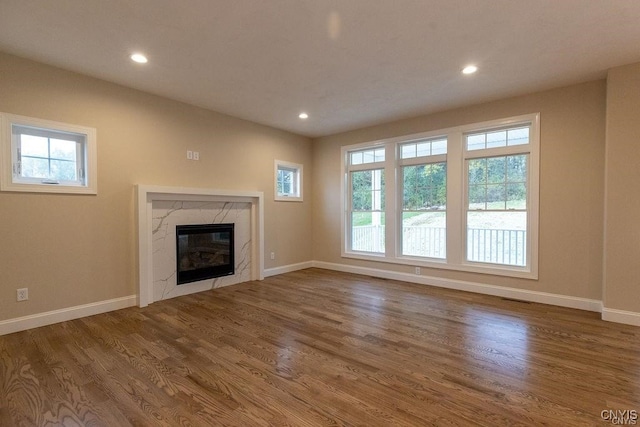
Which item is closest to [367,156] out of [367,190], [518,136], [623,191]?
[367,190]

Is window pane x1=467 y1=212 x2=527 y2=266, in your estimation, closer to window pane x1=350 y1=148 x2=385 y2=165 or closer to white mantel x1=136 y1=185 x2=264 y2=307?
window pane x1=350 y1=148 x2=385 y2=165

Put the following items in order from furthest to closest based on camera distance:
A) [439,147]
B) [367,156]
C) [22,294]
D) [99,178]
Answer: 1. [367,156]
2. [439,147]
3. [99,178]
4. [22,294]

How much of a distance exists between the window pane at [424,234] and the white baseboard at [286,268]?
2.11 m

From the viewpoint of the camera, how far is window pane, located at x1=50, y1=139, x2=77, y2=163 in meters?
3.37

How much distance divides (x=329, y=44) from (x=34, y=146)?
131 inches

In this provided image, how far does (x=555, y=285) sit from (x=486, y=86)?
271 centimetres

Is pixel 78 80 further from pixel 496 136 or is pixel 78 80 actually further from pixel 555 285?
pixel 555 285

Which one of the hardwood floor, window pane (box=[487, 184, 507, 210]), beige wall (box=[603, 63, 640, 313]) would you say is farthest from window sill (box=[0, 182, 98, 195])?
beige wall (box=[603, 63, 640, 313])

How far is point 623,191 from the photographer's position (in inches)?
128

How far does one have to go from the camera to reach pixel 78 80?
3424 millimetres

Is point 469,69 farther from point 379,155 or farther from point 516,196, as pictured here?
point 379,155

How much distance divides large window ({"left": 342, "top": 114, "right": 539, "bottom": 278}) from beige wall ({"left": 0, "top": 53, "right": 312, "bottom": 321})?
2.64 m

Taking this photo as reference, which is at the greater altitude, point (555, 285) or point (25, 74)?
point (25, 74)

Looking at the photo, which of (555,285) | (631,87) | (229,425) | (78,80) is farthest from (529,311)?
(78,80)
